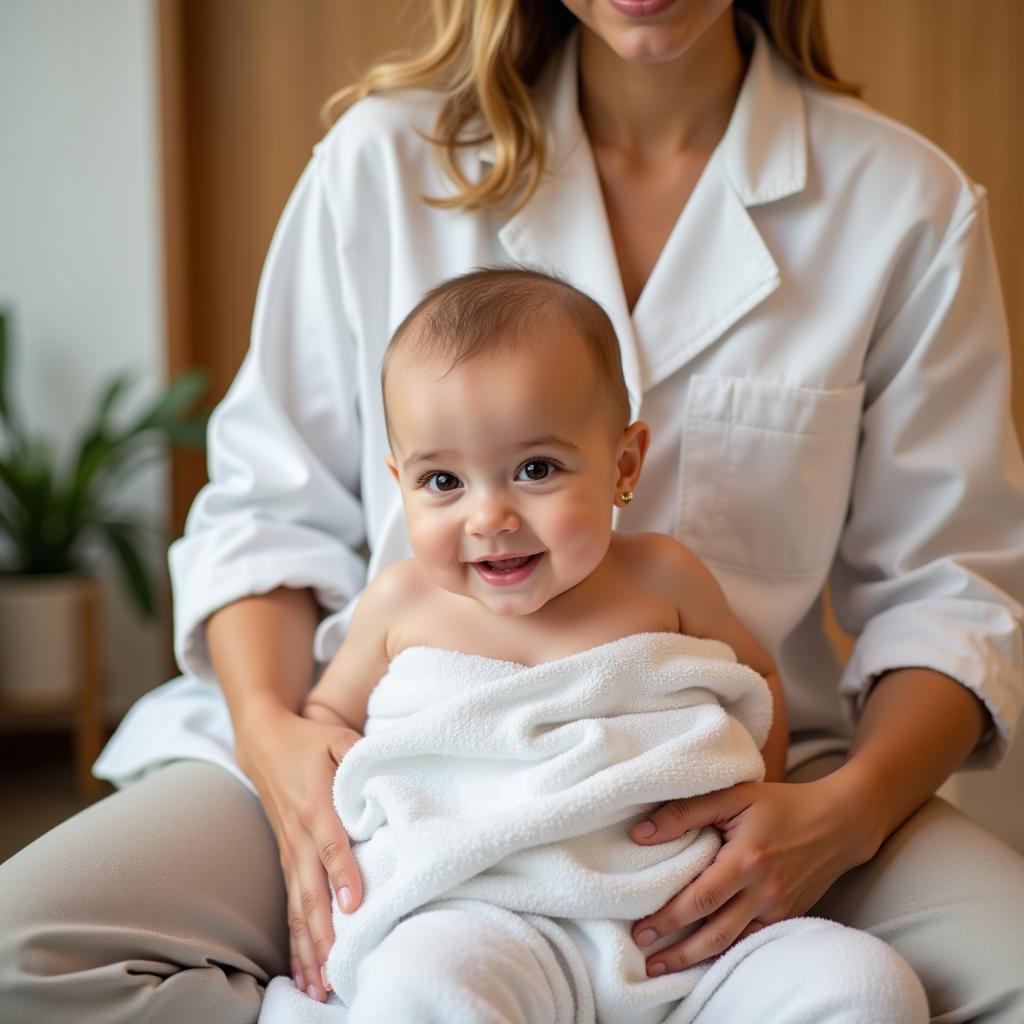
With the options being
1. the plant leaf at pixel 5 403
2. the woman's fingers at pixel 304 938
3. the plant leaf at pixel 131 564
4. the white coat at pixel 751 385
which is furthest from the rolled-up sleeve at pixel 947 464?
the plant leaf at pixel 5 403

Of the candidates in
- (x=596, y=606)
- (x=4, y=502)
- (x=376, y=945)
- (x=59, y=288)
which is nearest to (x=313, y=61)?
(x=59, y=288)

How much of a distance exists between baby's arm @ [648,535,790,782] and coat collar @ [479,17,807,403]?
0.21 meters

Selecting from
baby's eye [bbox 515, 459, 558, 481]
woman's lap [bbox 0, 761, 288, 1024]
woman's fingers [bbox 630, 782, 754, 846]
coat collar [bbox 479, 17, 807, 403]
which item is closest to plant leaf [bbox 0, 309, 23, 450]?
coat collar [bbox 479, 17, 807, 403]

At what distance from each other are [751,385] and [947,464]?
0.23 metres

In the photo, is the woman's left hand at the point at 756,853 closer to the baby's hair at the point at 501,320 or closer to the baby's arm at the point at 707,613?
the baby's arm at the point at 707,613

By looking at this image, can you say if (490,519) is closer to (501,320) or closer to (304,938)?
(501,320)

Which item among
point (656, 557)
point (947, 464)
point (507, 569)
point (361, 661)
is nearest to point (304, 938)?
point (361, 661)

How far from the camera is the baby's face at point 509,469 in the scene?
1014 mm

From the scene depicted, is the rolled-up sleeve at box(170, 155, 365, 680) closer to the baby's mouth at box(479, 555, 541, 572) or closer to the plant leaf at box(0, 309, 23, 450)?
the baby's mouth at box(479, 555, 541, 572)

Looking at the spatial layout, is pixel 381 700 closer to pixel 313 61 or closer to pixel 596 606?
pixel 596 606

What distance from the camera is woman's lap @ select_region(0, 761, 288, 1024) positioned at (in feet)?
3.06

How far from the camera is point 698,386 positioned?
132 cm

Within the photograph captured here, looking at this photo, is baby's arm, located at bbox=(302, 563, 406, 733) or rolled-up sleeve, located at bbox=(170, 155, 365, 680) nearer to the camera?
baby's arm, located at bbox=(302, 563, 406, 733)

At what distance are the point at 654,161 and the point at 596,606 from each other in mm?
590
